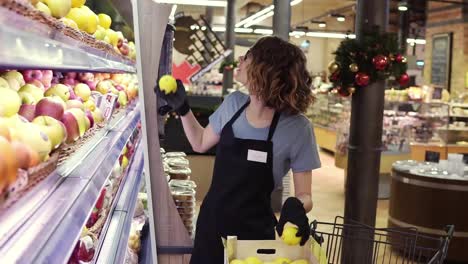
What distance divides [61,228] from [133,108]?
2.67 metres

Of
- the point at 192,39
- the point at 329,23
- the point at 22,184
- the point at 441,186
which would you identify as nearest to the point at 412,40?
the point at 329,23

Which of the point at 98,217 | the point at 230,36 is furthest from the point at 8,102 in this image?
the point at 230,36

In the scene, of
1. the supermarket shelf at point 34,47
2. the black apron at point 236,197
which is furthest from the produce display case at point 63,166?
the black apron at point 236,197

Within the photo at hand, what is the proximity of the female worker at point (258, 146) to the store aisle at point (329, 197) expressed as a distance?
4.47m

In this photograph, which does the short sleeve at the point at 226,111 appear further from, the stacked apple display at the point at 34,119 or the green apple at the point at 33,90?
the green apple at the point at 33,90

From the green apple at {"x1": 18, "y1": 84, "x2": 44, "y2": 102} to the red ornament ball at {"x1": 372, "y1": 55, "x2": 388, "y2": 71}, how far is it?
319cm

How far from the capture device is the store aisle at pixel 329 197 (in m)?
7.02

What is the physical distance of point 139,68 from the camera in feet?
7.13

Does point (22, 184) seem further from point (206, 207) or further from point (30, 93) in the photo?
point (206, 207)

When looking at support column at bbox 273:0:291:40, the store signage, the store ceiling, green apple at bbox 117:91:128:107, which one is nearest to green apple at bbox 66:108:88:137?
green apple at bbox 117:91:128:107

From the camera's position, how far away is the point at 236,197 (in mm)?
2385

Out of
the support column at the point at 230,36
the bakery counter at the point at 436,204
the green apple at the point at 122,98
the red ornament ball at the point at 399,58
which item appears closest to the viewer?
the green apple at the point at 122,98

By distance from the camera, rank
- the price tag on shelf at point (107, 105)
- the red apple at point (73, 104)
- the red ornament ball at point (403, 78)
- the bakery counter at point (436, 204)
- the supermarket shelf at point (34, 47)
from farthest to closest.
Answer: the bakery counter at point (436, 204) < the red ornament ball at point (403, 78) < the price tag on shelf at point (107, 105) < the red apple at point (73, 104) < the supermarket shelf at point (34, 47)

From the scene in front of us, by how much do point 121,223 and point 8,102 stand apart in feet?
3.84
